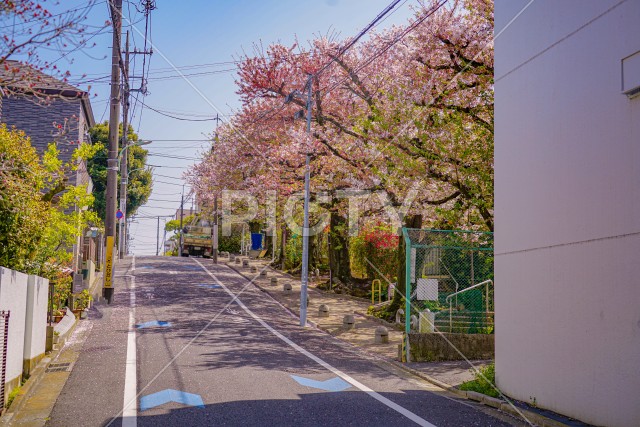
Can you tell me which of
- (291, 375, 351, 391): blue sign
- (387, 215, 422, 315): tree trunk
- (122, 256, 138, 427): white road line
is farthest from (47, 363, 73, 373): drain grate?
(387, 215, 422, 315): tree trunk

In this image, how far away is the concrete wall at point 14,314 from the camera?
8.35 metres

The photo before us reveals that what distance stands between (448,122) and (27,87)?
41.1ft

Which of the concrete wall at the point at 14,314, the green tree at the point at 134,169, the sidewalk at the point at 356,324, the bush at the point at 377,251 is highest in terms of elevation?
the green tree at the point at 134,169

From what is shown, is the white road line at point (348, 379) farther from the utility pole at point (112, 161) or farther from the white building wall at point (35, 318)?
the white building wall at point (35, 318)

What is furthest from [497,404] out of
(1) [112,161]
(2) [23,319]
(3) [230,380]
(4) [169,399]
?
(1) [112,161]

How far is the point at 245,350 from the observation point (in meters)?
13.4

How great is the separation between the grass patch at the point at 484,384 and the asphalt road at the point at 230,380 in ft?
1.68

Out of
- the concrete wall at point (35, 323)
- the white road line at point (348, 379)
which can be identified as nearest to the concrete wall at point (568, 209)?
the white road line at point (348, 379)

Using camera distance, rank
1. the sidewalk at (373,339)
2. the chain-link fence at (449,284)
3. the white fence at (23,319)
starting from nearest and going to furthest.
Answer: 1. the white fence at (23,319)
2. the sidewalk at (373,339)
3. the chain-link fence at (449,284)

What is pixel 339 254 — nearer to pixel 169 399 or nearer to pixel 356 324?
pixel 356 324

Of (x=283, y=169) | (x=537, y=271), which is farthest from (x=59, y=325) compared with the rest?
(x=283, y=169)

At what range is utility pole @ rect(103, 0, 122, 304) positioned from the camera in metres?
20.4

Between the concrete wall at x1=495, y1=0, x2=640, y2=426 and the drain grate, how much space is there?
769 centimetres

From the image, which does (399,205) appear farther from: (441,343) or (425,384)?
(425,384)
